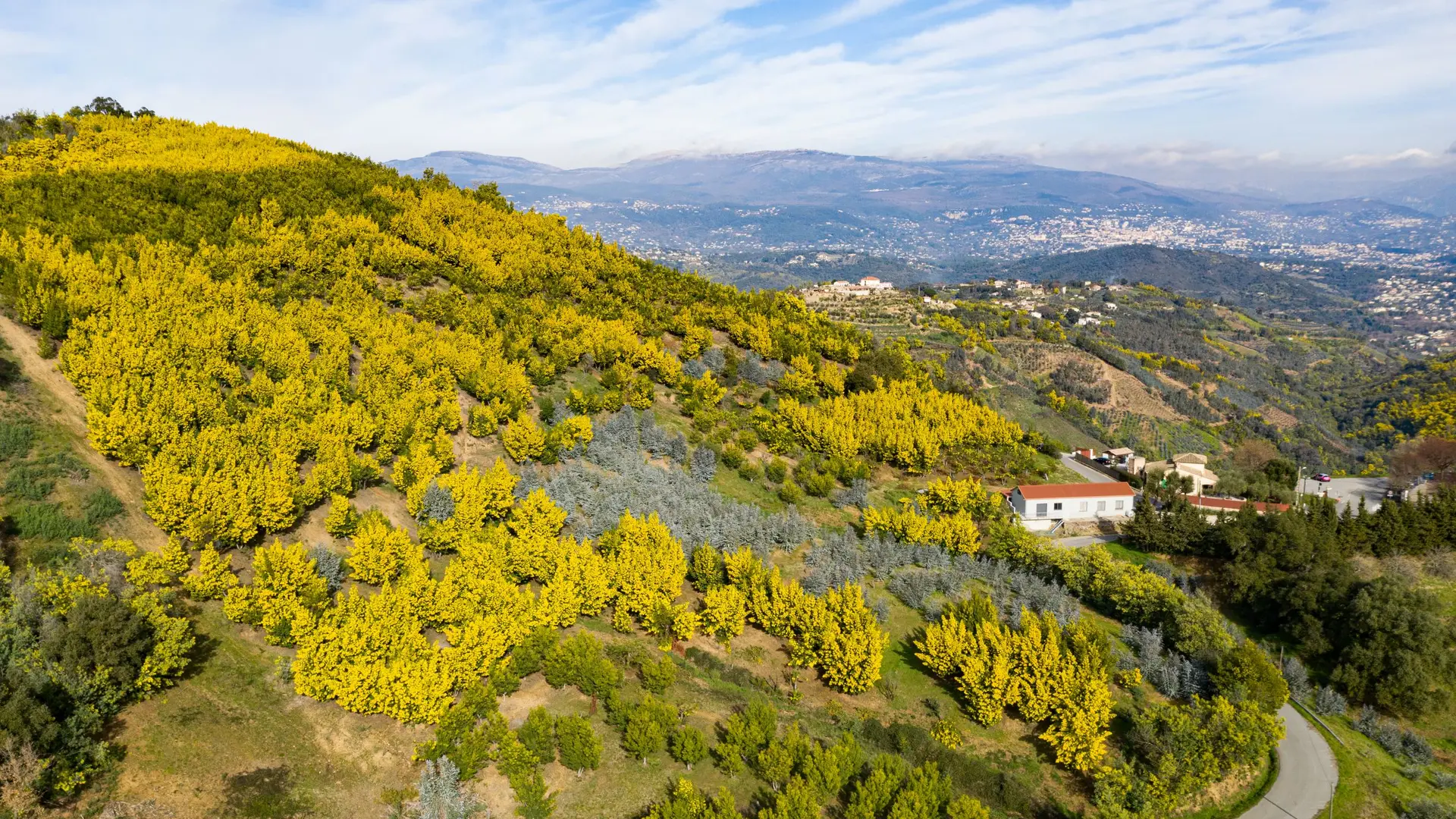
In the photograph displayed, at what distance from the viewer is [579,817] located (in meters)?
20.5

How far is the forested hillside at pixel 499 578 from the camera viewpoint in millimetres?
20781

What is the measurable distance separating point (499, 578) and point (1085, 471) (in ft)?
168

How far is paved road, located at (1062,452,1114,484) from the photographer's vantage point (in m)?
57.5

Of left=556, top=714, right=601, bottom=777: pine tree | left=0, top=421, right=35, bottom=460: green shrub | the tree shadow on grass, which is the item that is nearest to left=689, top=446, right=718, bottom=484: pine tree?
left=556, top=714, right=601, bottom=777: pine tree

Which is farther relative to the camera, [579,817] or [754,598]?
[754,598]

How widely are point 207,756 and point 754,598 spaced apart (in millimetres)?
19261

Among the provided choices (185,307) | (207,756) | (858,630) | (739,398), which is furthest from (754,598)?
(185,307)

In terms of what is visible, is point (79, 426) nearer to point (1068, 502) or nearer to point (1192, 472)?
point (1068, 502)

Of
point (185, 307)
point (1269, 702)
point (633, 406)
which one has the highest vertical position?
point (185, 307)

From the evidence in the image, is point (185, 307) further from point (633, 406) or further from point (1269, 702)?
point (1269, 702)

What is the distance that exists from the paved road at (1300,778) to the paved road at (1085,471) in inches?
1069

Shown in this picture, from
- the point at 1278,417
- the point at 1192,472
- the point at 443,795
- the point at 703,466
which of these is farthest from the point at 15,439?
the point at 1278,417

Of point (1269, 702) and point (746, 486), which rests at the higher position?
point (746, 486)

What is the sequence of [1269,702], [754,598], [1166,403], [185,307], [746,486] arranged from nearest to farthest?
[1269,702] < [754,598] < [185,307] < [746,486] < [1166,403]
